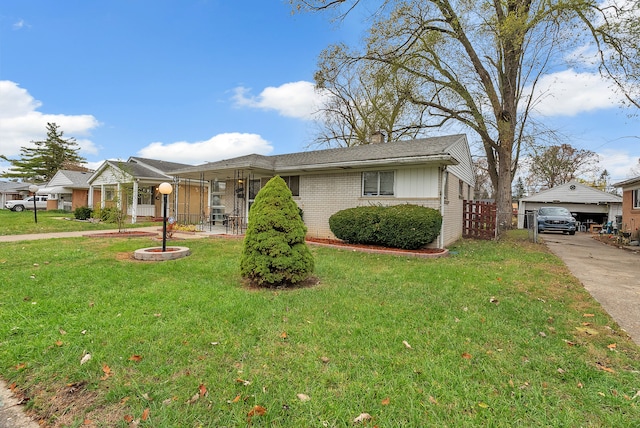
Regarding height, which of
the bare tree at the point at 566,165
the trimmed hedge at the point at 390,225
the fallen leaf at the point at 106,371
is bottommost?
the fallen leaf at the point at 106,371

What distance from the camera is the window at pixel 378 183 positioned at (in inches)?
402

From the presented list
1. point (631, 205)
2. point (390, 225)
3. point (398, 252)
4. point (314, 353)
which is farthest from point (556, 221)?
point (314, 353)

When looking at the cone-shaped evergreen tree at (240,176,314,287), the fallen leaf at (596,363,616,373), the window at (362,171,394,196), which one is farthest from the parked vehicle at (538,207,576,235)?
the cone-shaped evergreen tree at (240,176,314,287)

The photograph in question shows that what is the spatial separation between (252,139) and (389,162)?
1682 cm

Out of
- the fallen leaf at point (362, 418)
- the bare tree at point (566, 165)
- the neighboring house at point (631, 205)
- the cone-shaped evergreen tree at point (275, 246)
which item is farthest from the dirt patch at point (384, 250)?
the bare tree at point (566, 165)

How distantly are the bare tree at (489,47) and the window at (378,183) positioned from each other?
6.29 m

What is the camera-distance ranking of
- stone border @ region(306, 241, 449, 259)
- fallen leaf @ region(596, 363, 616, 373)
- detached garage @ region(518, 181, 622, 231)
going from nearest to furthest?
fallen leaf @ region(596, 363, 616, 373)
stone border @ region(306, 241, 449, 259)
detached garage @ region(518, 181, 622, 231)

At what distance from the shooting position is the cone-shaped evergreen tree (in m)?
4.87

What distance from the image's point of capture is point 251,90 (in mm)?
16609

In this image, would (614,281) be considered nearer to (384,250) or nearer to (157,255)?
(384,250)

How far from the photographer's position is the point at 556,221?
18625 millimetres

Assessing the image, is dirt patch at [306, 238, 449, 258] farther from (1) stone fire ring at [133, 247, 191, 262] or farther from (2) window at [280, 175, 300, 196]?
(1) stone fire ring at [133, 247, 191, 262]

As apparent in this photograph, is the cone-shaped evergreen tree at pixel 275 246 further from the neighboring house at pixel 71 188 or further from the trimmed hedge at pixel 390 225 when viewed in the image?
the neighboring house at pixel 71 188

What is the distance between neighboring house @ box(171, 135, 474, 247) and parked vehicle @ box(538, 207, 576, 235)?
9090mm
